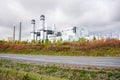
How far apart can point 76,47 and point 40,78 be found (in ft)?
116

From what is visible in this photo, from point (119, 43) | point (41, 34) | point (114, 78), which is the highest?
point (41, 34)

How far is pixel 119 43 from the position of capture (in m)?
40.8

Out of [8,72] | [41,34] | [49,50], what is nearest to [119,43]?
[49,50]

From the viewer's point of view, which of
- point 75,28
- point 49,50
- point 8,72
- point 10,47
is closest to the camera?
point 8,72

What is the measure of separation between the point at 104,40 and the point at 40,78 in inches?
1373

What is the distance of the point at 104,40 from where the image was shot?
44.7 meters

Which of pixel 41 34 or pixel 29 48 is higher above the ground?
pixel 41 34

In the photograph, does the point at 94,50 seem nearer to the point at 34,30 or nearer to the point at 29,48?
the point at 29,48

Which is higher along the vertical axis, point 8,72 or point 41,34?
point 41,34

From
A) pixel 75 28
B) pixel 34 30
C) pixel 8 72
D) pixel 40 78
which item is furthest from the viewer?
pixel 34 30

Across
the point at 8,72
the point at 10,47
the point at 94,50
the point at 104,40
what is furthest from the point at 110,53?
the point at 10,47

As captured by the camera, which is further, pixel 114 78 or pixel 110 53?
pixel 110 53

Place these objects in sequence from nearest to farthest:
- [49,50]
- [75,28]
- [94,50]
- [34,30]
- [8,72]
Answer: [8,72]
[94,50]
[49,50]
[75,28]
[34,30]

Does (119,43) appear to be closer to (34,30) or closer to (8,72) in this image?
(8,72)
